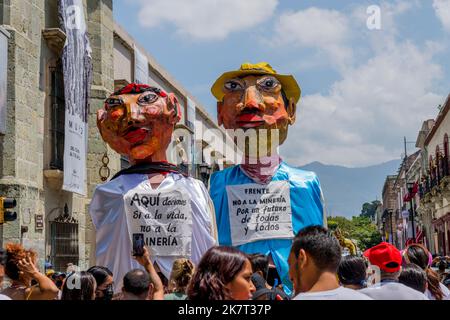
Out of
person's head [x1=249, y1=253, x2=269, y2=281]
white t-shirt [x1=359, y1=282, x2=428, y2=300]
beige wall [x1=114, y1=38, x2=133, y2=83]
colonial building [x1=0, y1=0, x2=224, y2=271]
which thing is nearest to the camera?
white t-shirt [x1=359, y1=282, x2=428, y2=300]

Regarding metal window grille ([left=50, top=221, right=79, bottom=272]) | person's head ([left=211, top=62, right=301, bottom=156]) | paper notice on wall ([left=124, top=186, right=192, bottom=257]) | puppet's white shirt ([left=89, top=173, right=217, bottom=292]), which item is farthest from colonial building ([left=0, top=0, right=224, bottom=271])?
paper notice on wall ([left=124, top=186, right=192, bottom=257])

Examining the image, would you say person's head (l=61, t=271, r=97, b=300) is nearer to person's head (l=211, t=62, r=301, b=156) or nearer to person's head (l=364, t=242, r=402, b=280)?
person's head (l=364, t=242, r=402, b=280)

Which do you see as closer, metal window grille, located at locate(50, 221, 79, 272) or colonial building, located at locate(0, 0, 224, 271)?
colonial building, located at locate(0, 0, 224, 271)

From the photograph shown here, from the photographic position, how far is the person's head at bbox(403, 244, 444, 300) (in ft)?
19.1

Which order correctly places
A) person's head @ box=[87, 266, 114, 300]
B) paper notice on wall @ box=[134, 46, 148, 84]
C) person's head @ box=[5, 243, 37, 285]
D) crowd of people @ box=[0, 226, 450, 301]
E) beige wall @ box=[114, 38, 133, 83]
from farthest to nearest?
paper notice on wall @ box=[134, 46, 148, 84], beige wall @ box=[114, 38, 133, 83], person's head @ box=[87, 266, 114, 300], person's head @ box=[5, 243, 37, 285], crowd of people @ box=[0, 226, 450, 301]

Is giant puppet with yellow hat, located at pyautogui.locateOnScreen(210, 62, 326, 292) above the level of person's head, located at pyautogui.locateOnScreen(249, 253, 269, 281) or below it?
above

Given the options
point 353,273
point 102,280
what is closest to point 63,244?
point 102,280

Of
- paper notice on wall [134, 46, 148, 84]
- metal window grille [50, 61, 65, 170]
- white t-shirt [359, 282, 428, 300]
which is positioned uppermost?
paper notice on wall [134, 46, 148, 84]

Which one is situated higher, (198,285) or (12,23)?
(12,23)

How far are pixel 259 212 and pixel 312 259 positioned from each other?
3722 mm
